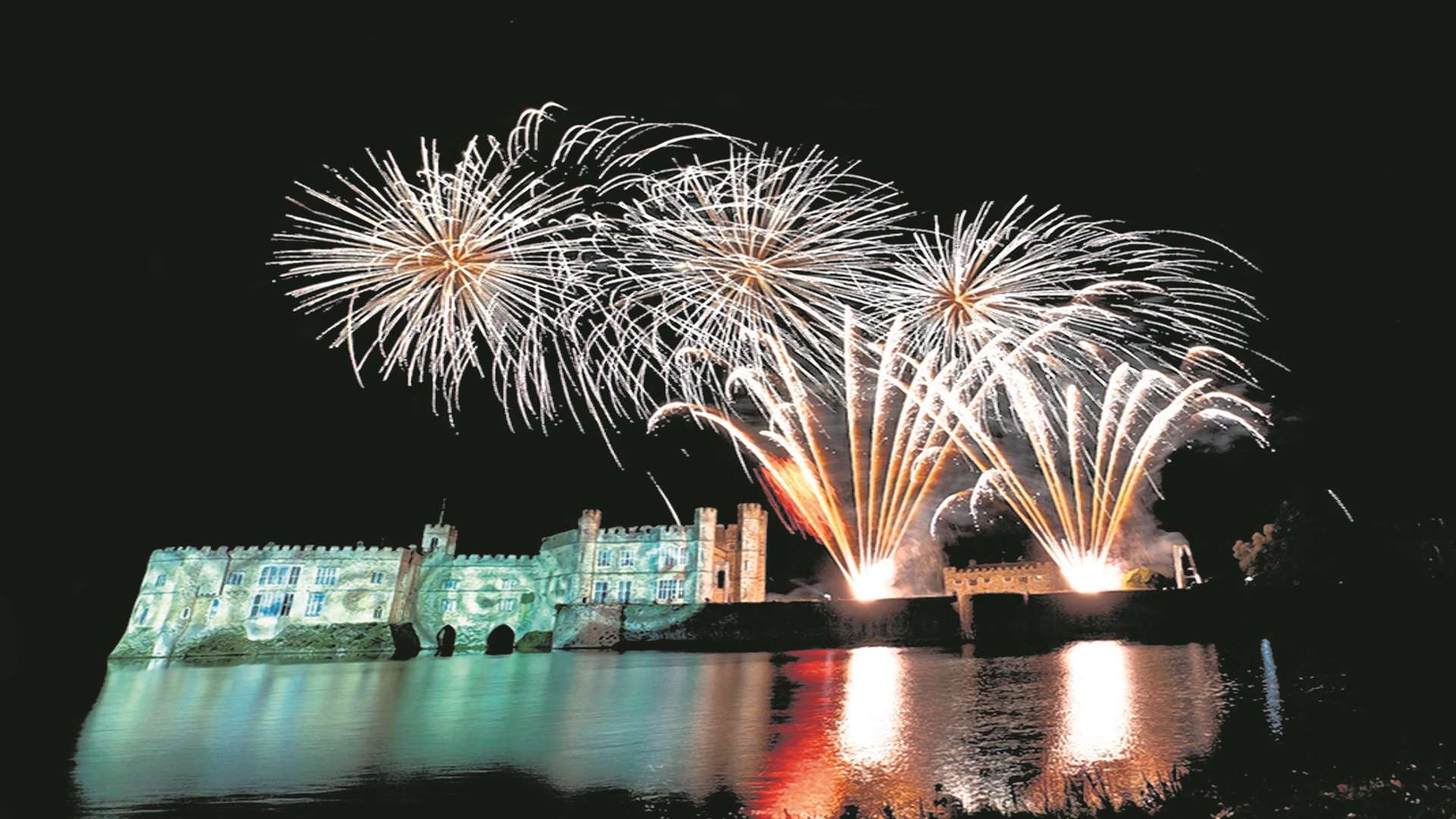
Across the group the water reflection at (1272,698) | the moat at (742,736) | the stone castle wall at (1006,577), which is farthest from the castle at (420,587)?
the water reflection at (1272,698)

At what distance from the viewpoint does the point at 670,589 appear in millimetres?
63906

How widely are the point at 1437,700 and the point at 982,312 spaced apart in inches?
563

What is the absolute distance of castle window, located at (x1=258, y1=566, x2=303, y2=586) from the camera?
61.8 m

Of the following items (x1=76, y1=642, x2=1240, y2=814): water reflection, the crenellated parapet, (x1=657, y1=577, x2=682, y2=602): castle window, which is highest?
the crenellated parapet

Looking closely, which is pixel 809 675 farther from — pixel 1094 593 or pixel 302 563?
pixel 302 563

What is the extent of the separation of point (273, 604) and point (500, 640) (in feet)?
68.4

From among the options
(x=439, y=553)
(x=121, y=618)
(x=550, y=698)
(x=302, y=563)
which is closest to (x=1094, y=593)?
(x=550, y=698)

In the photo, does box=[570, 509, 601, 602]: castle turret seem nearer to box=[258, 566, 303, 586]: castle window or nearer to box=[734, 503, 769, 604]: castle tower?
box=[734, 503, 769, 604]: castle tower

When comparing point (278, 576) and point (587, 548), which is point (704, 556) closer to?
point (587, 548)

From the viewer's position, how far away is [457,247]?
18328mm

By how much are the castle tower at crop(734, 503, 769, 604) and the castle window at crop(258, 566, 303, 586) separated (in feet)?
132

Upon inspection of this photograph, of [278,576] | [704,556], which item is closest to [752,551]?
[704,556]

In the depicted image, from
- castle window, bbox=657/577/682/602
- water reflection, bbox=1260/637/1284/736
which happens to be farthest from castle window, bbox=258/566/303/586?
water reflection, bbox=1260/637/1284/736

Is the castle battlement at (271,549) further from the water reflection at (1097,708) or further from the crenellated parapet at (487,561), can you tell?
the water reflection at (1097,708)
